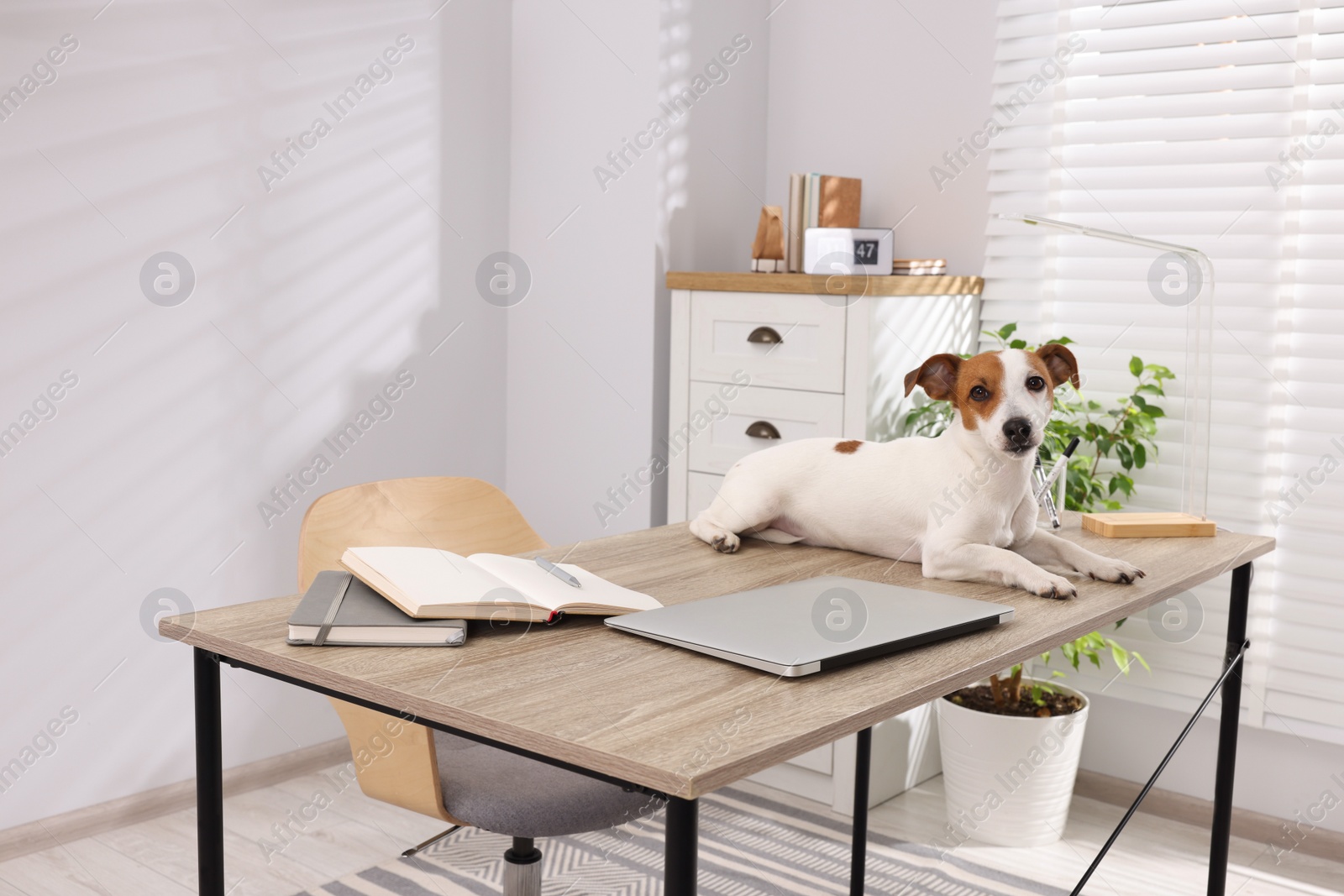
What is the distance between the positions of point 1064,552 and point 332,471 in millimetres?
1907

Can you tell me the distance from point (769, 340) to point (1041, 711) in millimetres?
1040

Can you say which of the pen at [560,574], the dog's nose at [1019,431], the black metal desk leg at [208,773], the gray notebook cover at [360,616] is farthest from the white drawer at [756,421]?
the black metal desk leg at [208,773]

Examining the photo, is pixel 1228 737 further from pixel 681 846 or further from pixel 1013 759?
pixel 681 846

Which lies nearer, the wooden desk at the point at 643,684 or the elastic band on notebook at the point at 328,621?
the wooden desk at the point at 643,684

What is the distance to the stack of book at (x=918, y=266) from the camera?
272 cm

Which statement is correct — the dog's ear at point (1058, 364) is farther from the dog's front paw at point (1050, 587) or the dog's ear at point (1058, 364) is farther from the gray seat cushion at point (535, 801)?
the gray seat cushion at point (535, 801)

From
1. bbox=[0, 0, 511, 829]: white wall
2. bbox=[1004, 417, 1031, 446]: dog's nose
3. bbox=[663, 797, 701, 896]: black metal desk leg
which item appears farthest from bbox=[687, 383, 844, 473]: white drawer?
bbox=[663, 797, 701, 896]: black metal desk leg

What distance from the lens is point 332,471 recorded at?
2.84m

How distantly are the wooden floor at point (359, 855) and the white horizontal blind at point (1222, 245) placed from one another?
1.01 feet

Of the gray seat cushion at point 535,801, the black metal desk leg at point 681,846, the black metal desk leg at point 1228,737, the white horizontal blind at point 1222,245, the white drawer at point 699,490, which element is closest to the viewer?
the black metal desk leg at point 681,846

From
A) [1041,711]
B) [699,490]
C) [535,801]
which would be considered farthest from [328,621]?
[1041,711]

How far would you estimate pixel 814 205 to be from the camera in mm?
2799

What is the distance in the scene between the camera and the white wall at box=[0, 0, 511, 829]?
7.57 ft

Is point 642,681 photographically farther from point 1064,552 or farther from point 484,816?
point 1064,552
